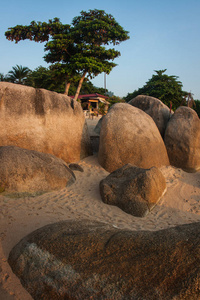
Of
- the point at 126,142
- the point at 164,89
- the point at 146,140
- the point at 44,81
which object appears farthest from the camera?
the point at 44,81

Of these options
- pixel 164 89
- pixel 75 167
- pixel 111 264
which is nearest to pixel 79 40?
pixel 164 89

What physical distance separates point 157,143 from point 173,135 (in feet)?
3.00

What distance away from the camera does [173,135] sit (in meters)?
8.12

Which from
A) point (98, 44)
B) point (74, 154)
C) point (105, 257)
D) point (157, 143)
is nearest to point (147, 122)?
point (157, 143)

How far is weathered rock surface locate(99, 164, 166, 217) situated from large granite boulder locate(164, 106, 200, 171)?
2586 mm

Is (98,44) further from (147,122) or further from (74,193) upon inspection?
(74,193)

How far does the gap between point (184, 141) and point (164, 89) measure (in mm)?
14112

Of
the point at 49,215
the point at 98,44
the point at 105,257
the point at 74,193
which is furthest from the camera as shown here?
the point at 98,44

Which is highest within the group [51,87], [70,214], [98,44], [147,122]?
[98,44]

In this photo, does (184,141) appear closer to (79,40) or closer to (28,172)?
(28,172)

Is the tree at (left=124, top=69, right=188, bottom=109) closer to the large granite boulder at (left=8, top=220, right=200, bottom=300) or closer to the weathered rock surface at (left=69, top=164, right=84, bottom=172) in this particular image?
the weathered rock surface at (left=69, top=164, right=84, bottom=172)

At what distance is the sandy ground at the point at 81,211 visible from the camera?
291 cm

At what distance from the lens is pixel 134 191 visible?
5.15 m

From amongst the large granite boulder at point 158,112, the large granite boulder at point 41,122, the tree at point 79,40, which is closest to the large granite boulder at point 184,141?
the large granite boulder at point 158,112
